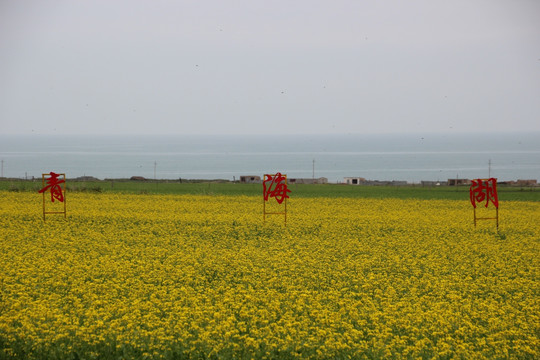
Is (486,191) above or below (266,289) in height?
above

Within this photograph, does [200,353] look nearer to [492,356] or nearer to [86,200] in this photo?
[492,356]

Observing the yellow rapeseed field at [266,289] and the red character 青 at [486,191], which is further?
the red character 青 at [486,191]

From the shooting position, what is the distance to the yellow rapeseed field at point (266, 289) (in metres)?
12.2

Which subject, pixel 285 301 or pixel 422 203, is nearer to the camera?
pixel 285 301

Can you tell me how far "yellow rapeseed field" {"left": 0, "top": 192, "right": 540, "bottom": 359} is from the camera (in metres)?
12.2

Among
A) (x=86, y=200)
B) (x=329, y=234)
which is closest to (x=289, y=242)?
(x=329, y=234)

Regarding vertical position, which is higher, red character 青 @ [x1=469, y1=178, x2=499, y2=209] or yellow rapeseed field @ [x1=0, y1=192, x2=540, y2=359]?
red character 青 @ [x1=469, y1=178, x2=499, y2=209]

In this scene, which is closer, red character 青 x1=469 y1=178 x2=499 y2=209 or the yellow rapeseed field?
the yellow rapeseed field

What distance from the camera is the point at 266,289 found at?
1645 centimetres

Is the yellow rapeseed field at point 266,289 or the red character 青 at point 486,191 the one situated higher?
the red character 青 at point 486,191

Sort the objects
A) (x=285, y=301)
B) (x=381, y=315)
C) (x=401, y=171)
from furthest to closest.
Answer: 1. (x=401, y=171)
2. (x=285, y=301)
3. (x=381, y=315)

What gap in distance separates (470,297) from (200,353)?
7761 millimetres

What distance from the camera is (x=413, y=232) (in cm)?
2828

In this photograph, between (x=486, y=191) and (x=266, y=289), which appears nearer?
(x=266, y=289)
